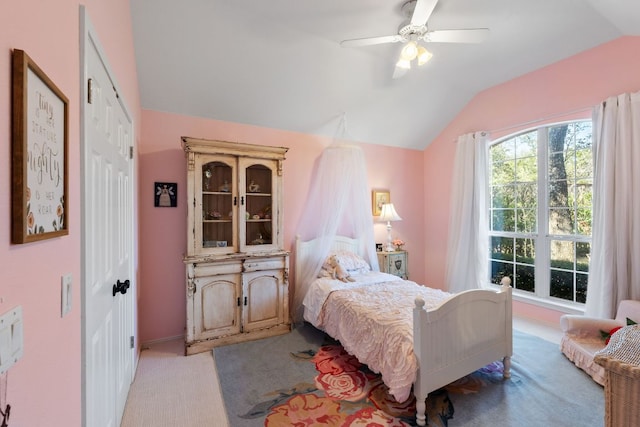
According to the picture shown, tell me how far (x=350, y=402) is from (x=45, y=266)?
80.1 inches

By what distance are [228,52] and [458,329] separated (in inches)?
124

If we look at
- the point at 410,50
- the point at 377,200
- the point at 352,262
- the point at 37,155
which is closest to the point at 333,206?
the point at 352,262

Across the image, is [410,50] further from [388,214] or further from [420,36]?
[388,214]

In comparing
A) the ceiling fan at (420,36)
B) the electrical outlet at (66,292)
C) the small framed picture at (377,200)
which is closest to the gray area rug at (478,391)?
the electrical outlet at (66,292)

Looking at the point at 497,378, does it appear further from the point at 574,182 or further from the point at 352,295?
the point at 574,182

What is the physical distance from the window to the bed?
5.53 feet

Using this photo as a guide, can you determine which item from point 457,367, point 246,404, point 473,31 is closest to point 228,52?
point 473,31

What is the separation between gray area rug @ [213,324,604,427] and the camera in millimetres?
1881

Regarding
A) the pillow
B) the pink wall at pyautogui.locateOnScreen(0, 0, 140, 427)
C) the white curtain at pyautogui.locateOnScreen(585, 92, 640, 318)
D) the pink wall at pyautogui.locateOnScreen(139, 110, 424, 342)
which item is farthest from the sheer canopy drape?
the pink wall at pyautogui.locateOnScreen(0, 0, 140, 427)

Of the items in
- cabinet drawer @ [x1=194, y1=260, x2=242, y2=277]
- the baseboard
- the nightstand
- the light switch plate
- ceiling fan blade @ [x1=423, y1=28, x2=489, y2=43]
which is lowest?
the baseboard

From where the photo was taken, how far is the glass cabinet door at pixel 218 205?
293 cm

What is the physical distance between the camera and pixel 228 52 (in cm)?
272

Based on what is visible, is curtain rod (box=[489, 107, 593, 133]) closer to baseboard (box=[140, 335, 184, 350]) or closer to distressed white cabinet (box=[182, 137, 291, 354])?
distressed white cabinet (box=[182, 137, 291, 354])

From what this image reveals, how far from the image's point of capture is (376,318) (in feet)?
7.27
